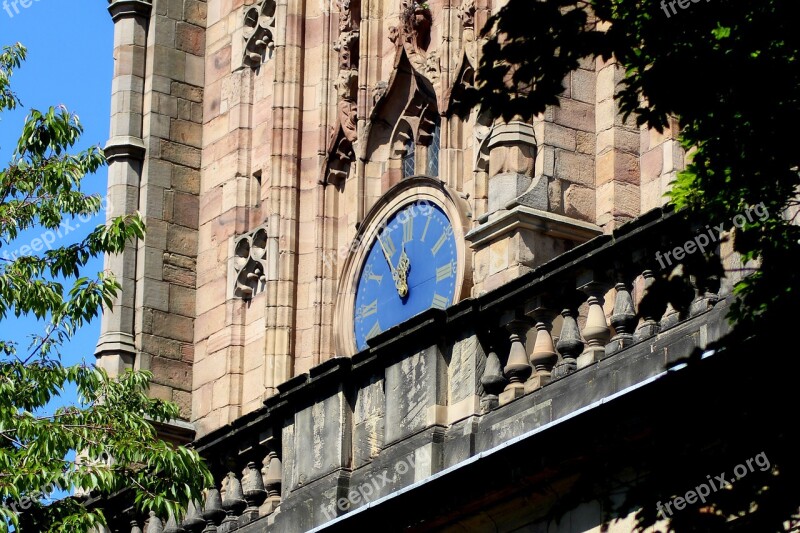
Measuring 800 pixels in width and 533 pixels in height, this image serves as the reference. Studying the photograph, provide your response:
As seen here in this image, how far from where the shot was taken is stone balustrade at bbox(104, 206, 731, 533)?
58.5 ft

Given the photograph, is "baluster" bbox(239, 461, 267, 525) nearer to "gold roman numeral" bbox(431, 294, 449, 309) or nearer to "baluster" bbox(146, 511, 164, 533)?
"baluster" bbox(146, 511, 164, 533)

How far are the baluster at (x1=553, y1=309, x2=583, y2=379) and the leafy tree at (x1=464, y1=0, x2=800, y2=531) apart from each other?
2.56 m

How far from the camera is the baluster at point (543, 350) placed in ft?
61.6

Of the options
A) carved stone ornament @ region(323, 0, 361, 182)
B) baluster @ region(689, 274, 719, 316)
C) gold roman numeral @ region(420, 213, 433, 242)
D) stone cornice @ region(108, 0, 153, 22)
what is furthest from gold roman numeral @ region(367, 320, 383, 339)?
baluster @ region(689, 274, 719, 316)

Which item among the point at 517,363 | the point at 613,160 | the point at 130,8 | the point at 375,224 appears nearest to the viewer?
the point at 517,363

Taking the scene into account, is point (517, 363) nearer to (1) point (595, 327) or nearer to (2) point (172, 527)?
(1) point (595, 327)

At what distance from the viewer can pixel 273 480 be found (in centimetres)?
2131

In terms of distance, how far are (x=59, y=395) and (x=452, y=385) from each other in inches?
135

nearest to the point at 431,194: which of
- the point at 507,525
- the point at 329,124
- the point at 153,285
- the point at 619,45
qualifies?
the point at 329,124

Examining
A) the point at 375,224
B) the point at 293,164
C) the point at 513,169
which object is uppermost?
the point at 293,164

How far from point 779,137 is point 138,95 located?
15.4 m

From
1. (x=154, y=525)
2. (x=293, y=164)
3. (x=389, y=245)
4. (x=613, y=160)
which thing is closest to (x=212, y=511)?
(x=154, y=525)

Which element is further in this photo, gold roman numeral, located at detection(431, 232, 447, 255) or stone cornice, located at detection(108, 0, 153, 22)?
stone cornice, located at detection(108, 0, 153, 22)

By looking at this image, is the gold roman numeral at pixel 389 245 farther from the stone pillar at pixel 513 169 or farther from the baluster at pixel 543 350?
the baluster at pixel 543 350
